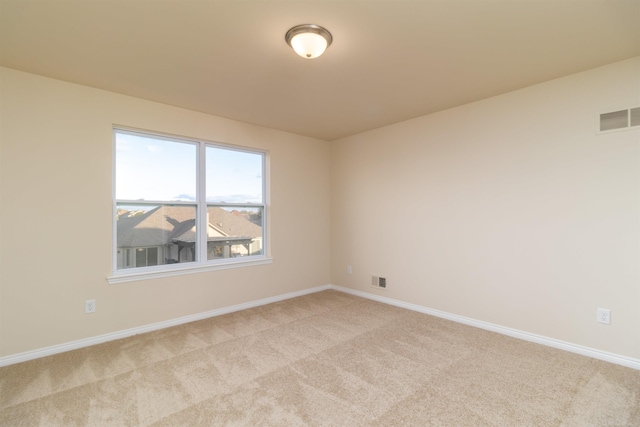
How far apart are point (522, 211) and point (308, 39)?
2.62 meters

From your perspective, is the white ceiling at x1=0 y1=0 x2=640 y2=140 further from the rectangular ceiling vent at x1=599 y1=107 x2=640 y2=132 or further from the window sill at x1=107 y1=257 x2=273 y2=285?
the window sill at x1=107 y1=257 x2=273 y2=285

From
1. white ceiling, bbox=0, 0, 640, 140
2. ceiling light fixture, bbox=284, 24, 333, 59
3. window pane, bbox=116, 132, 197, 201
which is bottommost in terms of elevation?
window pane, bbox=116, 132, 197, 201

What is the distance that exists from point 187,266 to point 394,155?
303cm

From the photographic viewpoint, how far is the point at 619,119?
2586 millimetres

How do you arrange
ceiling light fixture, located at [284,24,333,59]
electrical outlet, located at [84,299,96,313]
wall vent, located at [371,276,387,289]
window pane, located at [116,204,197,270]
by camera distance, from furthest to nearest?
wall vent, located at [371,276,387,289], window pane, located at [116,204,197,270], electrical outlet, located at [84,299,96,313], ceiling light fixture, located at [284,24,333,59]

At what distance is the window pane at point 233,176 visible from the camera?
13.0ft

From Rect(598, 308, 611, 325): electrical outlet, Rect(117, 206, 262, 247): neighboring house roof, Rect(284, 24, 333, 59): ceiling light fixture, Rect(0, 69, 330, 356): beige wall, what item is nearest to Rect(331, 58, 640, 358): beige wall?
Rect(598, 308, 611, 325): electrical outlet

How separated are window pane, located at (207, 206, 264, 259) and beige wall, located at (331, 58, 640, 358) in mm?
1704

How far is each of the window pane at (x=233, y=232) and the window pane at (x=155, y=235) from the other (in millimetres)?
229

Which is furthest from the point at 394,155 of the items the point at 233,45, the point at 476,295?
the point at 233,45

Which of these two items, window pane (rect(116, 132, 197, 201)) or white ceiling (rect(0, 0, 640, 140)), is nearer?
white ceiling (rect(0, 0, 640, 140))

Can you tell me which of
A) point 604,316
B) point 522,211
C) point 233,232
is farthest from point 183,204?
point 604,316

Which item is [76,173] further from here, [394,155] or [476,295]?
[476,295]

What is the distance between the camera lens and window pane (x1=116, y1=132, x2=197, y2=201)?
10.8ft
